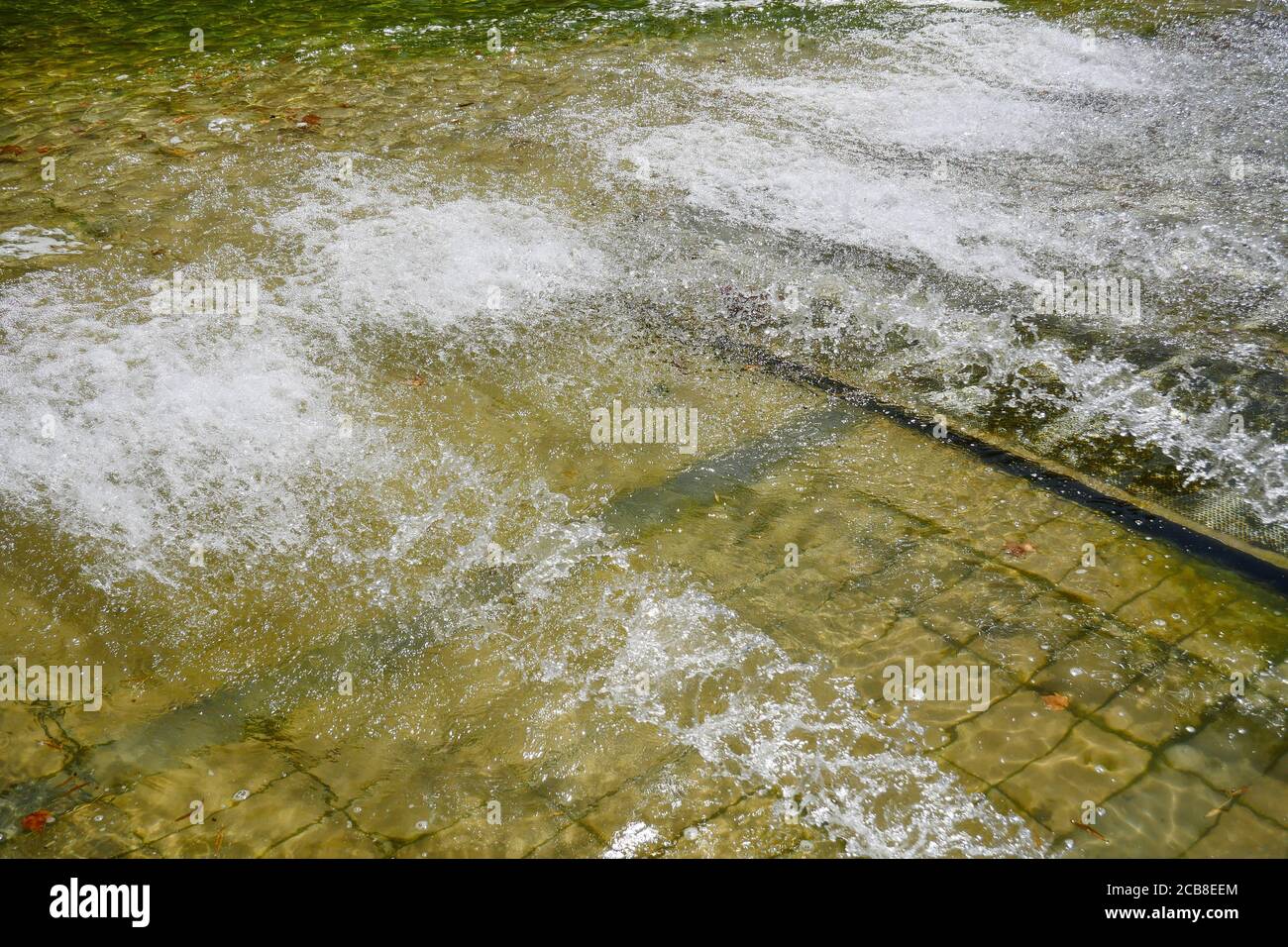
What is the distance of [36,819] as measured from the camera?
2902mm

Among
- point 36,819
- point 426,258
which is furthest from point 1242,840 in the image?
point 426,258

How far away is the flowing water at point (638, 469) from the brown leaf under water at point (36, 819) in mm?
12

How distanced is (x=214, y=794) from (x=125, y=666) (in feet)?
2.62

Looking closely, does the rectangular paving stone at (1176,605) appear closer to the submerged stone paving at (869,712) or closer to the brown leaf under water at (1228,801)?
the submerged stone paving at (869,712)

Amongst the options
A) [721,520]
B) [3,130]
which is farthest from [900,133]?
[3,130]

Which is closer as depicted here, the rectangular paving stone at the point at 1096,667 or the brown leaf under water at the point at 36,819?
the brown leaf under water at the point at 36,819

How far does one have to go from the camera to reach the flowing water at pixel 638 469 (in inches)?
119

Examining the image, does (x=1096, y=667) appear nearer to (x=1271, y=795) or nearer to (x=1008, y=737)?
(x=1008, y=737)

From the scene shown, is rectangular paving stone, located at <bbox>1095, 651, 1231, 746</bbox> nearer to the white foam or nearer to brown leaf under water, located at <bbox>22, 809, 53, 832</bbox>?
brown leaf under water, located at <bbox>22, 809, 53, 832</bbox>

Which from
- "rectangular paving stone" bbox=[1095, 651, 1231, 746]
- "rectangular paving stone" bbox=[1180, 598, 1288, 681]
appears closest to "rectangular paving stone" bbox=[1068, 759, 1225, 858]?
"rectangular paving stone" bbox=[1095, 651, 1231, 746]

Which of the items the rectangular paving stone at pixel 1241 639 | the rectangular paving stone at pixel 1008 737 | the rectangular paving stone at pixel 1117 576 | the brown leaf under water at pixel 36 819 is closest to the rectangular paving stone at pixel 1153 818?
the rectangular paving stone at pixel 1008 737

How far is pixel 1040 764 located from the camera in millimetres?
3023

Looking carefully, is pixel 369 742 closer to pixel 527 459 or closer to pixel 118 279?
pixel 527 459
